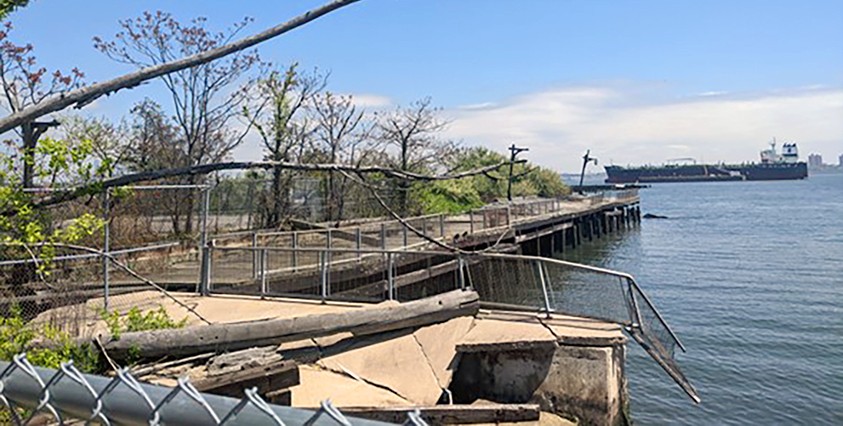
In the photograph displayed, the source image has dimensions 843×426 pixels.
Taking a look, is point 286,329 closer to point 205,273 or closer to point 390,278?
point 390,278

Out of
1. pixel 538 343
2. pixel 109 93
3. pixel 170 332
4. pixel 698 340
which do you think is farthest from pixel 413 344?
pixel 698 340

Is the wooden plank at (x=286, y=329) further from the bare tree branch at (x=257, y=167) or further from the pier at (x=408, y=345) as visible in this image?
the bare tree branch at (x=257, y=167)

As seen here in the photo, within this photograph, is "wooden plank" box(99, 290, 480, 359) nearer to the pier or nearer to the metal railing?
the pier

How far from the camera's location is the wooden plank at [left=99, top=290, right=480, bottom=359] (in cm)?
817

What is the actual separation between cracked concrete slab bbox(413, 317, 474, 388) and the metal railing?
7808 mm

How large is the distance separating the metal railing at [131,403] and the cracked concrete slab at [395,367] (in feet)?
23.4

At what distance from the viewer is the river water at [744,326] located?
13.5 m

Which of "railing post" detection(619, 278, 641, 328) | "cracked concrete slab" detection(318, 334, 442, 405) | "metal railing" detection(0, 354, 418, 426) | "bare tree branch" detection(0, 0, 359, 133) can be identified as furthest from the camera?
"railing post" detection(619, 278, 641, 328)

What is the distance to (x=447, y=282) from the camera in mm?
24656

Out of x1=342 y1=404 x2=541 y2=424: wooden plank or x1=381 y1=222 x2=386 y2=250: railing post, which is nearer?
x1=342 y1=404 x2=541 y2=424: wooden plank

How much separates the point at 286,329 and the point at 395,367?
1.68 metres

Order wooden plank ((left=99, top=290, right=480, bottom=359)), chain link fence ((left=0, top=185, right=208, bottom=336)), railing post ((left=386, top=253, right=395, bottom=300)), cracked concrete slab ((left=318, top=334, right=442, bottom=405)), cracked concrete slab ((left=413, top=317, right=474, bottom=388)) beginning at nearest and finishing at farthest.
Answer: chain link fence ((left=0, top=185, right=208, bottom=336))
wooden plank ((left=99, top=290, right=480, bottom=359))
cracked concrete slab ((left=318, top=334, right=442, bottom=405))
cracked concrete slab ((left=413, top=317, right=474, bottom=388))
railing post ((left=386, top=253, right=395, bottom=300))

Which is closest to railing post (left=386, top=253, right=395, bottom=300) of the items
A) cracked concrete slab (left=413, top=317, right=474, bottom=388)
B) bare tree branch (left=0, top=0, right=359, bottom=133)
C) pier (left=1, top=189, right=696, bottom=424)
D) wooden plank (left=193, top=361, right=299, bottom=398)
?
pier (left=1, top=189, right=696, bottom=424)

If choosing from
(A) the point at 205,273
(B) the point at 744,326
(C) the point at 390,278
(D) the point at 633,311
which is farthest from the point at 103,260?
(B) the point at 744,326
